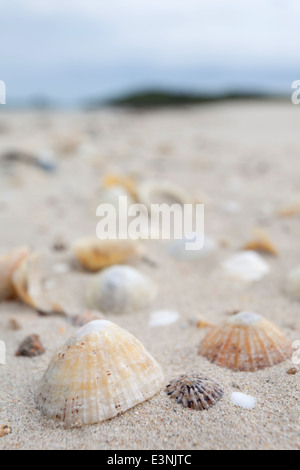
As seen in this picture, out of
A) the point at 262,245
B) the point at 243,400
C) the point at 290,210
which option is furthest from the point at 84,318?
the point at 290,210

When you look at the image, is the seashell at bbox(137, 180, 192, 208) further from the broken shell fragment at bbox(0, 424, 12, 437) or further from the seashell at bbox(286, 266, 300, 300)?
the broken shell fragment at bbox(0, 424, 12, 437)

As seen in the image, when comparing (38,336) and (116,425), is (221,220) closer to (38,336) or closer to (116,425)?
(38,336)

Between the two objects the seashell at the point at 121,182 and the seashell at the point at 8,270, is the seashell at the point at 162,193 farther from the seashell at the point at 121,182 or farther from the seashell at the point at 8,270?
the seashell at the point at 8,270


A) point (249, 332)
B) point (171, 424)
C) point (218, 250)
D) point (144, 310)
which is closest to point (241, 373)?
point (249, 332)

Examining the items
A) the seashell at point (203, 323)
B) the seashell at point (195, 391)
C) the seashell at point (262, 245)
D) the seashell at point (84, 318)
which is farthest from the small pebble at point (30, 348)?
the seashell at point (262, 245)

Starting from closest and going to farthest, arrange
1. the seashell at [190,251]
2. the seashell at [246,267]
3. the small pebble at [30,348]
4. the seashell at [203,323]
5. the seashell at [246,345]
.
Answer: the seashell at [246,345], the small pebble at [30,348], the seashell at [203,323], the seashell at [246,267], the seashell at [190,251]

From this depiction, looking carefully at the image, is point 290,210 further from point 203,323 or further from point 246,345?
point 246,345
